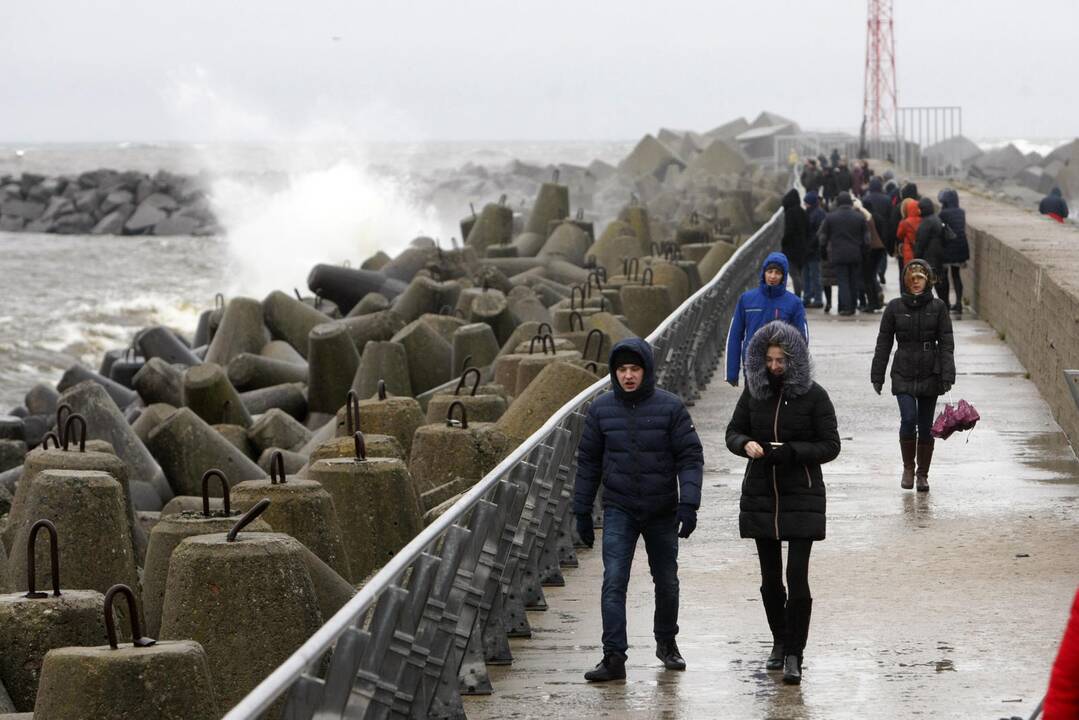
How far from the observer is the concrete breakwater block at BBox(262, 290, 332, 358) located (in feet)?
81.3

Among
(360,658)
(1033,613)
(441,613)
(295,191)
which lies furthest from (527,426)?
(295,191)

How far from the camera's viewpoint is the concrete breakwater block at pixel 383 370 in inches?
723

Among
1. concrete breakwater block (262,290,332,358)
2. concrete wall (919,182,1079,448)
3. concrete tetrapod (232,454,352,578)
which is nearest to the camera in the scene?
concrete tetrapod (232,454,352,578)

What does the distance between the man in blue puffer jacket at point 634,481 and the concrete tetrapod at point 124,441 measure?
21.7ft

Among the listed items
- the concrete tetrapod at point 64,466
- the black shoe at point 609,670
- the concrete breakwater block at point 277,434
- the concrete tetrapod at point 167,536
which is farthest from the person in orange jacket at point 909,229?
the black shoe at point 609,670

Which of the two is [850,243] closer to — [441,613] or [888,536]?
[888,536]

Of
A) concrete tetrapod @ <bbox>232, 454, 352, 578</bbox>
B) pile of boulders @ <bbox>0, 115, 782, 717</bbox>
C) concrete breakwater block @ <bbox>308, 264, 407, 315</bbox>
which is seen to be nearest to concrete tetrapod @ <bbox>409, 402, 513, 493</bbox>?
pile of boulders @ <bbox>0, 115, 782, 717</bbox>

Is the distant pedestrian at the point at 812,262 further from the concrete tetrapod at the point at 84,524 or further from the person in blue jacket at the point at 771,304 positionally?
the concrete tetrapod at the point at 84,524

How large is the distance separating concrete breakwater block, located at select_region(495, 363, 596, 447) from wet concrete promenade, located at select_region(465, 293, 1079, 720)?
3.35 ft

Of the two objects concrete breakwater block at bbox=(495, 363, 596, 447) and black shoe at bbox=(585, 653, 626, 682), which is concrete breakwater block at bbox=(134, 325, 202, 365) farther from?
black shoe at bbox=(585, 653, 626, 682)

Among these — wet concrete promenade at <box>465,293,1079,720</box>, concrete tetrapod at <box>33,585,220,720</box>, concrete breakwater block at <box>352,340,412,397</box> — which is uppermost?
concrete tetrapod at <box>33,585,220,720</box>

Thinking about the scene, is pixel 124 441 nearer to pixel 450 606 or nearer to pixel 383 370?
pixel 383 370

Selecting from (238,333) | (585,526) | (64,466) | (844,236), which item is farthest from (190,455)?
(238,333)

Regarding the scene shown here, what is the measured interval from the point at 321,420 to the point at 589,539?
38.8 feet
